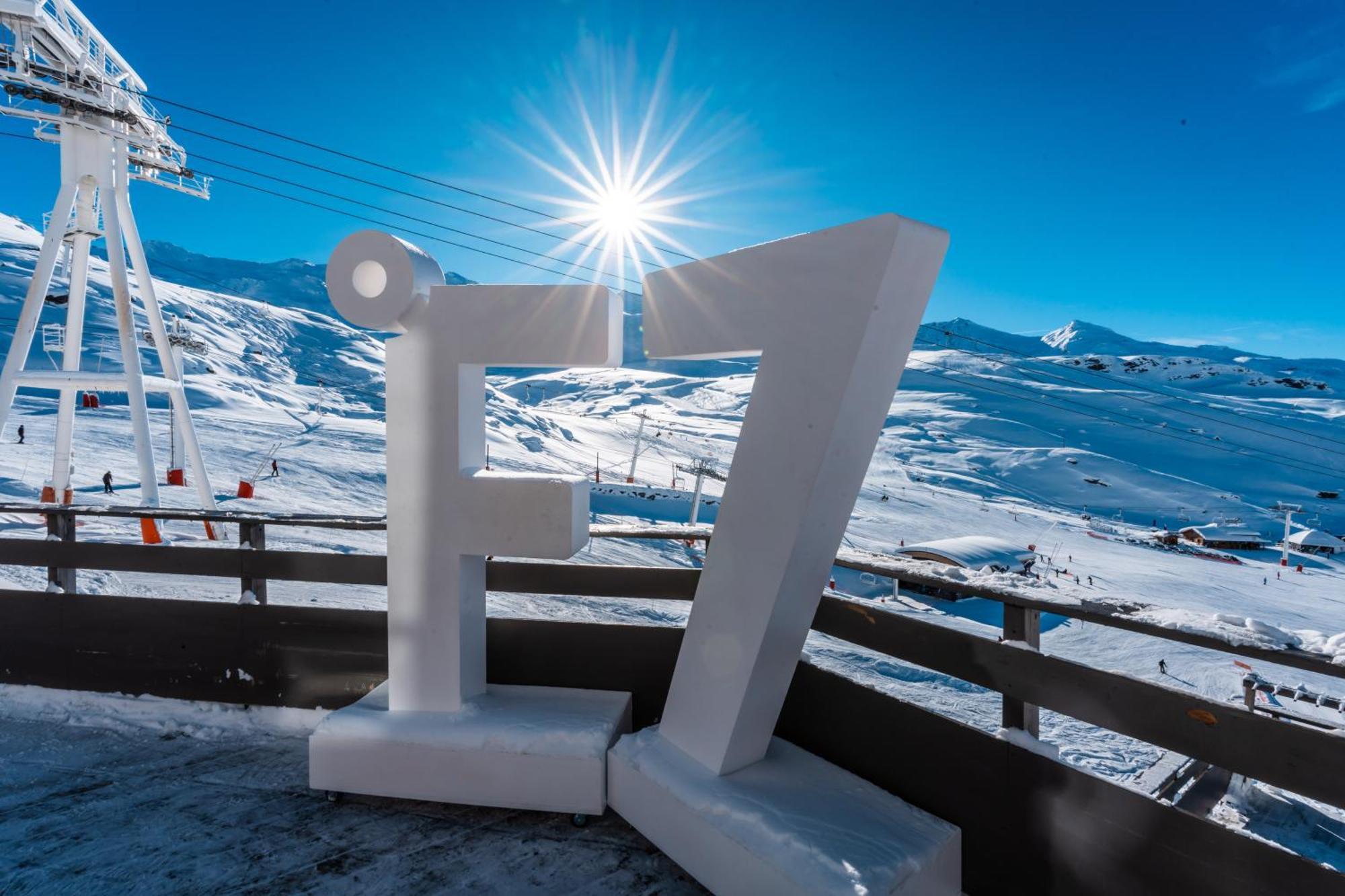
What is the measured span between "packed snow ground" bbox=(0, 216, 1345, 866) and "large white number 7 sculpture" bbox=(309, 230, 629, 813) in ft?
6.11

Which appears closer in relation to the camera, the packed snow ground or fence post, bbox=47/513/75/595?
fence post, bbox=47/513/75/595

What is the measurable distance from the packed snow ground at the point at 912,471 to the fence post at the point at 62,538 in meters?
2.01

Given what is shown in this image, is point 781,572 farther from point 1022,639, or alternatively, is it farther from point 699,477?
point 699,477

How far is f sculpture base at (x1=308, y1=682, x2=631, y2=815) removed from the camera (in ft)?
9.14

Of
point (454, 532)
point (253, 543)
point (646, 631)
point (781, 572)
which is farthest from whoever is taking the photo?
point (253, 543)

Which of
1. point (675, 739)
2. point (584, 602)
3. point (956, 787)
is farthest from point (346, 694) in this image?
point (584, 602)

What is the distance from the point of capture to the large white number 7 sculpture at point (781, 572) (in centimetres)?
221

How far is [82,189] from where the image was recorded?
13.6m

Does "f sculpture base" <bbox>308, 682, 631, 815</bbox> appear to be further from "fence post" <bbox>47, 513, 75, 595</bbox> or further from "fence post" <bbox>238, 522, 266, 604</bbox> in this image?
"fence post" <bbox>47, 513, 75, 595</bbox>

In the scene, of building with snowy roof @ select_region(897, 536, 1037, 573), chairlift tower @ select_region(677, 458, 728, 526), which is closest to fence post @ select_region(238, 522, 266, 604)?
chairlift tower @ select_region(677, 458, 728, 526)

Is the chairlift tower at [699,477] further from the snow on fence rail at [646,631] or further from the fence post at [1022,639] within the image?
the fence post at [1022,639]

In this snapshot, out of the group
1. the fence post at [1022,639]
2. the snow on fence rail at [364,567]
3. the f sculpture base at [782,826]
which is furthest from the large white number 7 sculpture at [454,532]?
the fence post at [1022,639]

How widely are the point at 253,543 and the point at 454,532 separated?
1.59m

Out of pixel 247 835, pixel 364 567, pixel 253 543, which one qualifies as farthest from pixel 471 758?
pixel 253 543
